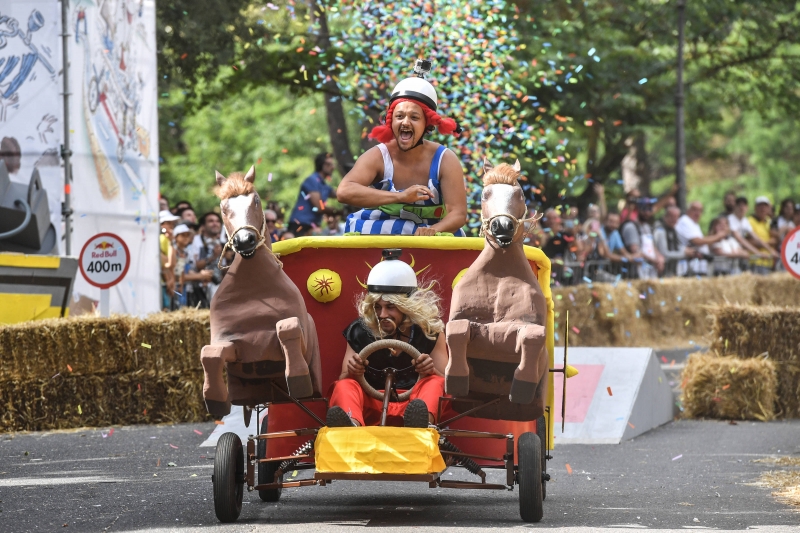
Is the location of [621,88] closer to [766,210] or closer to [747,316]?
[766,210]

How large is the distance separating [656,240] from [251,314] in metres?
16.5

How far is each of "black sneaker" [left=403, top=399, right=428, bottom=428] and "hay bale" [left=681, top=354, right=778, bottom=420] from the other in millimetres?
7397

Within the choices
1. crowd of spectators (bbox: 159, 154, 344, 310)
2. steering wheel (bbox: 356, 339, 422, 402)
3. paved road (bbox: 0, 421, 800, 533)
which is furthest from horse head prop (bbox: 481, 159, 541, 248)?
crowd of spectators (bbox: 159, 154, 344, 310)

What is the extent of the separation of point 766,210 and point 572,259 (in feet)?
18.9

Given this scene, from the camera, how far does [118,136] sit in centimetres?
1616

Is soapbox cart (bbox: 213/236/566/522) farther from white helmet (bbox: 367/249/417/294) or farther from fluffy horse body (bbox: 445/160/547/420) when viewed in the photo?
white helmet (bbox: 367/249/417/294)

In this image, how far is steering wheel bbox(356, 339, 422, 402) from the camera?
8047mm

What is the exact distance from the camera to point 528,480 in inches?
305

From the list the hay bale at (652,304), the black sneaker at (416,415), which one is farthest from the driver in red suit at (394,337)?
the hay bale at (652,304)

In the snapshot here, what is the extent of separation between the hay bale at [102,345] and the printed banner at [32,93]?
1776mm

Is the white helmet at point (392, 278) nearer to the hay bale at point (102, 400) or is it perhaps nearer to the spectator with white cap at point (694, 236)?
the hay bale at point (102, 400)

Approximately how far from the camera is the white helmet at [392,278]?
8008 mm

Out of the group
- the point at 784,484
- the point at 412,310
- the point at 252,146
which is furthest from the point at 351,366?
the point at 252,146

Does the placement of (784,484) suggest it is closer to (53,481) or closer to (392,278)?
(392,278)
